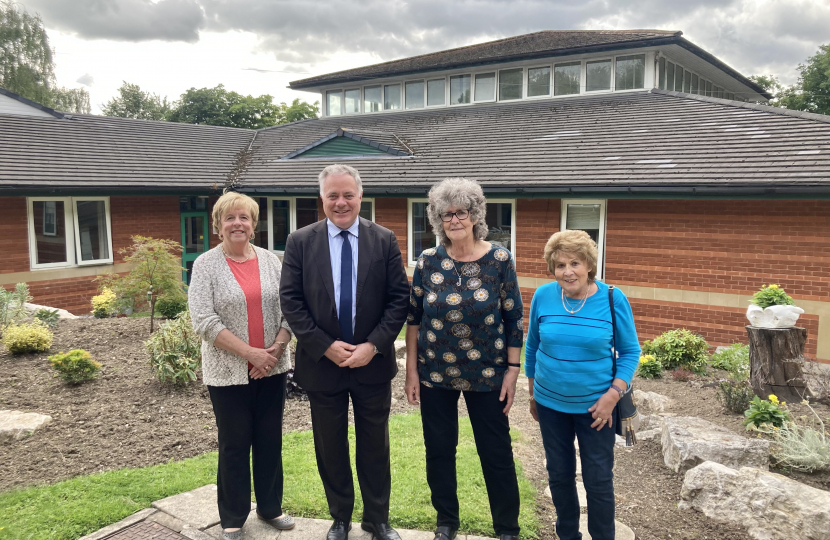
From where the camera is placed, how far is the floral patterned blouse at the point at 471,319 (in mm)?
3309

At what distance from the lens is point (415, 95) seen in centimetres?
1862

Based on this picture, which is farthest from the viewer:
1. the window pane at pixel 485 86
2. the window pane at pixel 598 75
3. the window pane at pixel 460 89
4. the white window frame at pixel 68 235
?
the window pane at pixel 460 89

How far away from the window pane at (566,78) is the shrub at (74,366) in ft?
44.5

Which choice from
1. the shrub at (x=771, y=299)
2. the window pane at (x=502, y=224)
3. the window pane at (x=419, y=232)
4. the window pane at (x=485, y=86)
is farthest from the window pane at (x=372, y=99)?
the shrub at (x=771, y=299)

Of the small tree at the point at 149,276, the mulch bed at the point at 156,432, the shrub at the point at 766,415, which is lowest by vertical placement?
the mulch bed at the point at 156,432

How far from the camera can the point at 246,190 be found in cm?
1566

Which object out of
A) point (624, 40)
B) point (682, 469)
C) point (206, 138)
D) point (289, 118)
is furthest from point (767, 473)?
point (289, 118)

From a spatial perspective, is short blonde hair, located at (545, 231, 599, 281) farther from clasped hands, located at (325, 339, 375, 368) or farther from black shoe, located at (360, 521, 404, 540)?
black shoe, located at (360, 521, 404, 540)

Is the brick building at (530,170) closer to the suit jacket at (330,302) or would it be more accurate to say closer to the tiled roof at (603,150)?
the tiled roof at (603,150)

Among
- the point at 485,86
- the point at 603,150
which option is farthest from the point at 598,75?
the point at 603,150

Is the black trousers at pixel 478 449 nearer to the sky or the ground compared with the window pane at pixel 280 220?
nearer to the ground

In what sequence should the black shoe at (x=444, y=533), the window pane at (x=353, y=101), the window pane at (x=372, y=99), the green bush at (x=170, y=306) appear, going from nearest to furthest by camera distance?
1. the black shoe at (x=444, y=533)
2. the green bush at (x=170, y=306)
3. the window pane at (x=372, y=99)
4. the window pane at (x=353, y=101)

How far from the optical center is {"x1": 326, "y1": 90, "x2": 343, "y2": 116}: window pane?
20484mm

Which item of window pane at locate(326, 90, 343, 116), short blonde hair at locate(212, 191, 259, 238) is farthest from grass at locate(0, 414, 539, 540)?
window pane at locate(326, 90, 343, 116)
